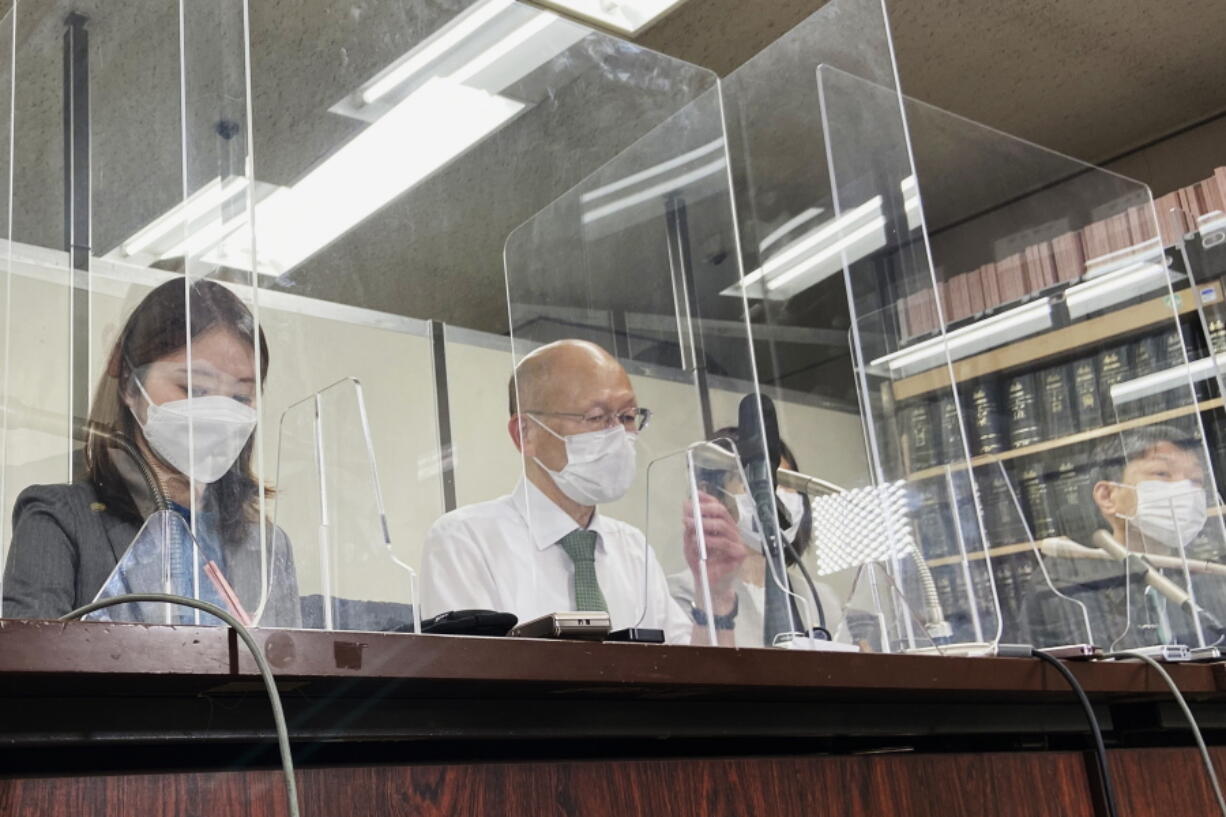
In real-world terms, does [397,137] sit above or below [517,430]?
above

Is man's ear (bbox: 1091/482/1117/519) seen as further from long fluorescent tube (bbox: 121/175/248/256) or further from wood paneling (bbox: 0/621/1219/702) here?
long fluorescent tube (bbox: 121/175/248/256)

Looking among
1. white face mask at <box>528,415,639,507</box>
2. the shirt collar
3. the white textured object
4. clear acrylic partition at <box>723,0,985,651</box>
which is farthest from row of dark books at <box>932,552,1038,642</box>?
the shirt collar

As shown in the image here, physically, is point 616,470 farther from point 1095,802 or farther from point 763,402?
point 1095,802

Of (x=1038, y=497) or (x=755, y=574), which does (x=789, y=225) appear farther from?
(x=1038, y=497)

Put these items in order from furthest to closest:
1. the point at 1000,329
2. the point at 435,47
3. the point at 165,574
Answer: the point at 1000,329, the point at 435,47, the point at 165,574

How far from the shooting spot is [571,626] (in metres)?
0.98

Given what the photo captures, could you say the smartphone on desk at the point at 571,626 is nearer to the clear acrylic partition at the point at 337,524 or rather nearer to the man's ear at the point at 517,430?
the clear acrylic partition at the point at 337,524

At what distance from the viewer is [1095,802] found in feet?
4.73

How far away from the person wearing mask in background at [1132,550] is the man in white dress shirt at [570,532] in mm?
1395

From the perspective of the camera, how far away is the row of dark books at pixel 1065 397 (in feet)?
9.95

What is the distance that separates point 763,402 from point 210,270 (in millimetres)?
1095

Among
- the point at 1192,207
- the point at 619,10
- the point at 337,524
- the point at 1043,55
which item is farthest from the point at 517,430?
the point at 1192,207

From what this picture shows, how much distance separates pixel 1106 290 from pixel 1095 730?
2085 millimetres

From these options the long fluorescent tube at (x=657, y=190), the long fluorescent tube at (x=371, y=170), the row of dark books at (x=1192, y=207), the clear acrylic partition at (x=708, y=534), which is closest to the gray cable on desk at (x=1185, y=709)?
the clear acrylic partition at (x=708, y=534)
